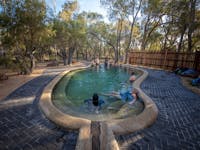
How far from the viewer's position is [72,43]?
1642 cm

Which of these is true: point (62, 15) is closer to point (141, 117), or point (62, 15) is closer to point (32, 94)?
point (32, 94)

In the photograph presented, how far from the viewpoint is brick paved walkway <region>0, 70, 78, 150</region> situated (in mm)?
2201

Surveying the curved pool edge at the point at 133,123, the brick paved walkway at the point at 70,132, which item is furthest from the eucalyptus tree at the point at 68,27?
the curved pool edge at the point at 133,123

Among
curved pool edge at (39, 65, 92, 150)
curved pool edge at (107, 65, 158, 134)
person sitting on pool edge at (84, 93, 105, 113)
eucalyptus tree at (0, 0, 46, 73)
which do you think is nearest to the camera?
curved pool edge at (39, 65, 92, 150)

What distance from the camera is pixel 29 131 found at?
258 cm

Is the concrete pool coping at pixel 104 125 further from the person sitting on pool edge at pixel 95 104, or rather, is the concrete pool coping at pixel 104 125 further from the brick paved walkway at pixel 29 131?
the person sitting on pool edge at pixel 95 104

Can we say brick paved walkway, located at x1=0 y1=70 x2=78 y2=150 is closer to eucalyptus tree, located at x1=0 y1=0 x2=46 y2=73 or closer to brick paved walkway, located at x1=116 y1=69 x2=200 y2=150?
brick paved walkway, located at x1=116 y1=69 x2=200 y2=150

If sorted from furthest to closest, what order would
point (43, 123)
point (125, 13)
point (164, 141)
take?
1. point (125, 13)
2. point (43, 123)
3. point (164, 141)

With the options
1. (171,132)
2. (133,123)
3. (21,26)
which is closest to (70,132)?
(133,123)

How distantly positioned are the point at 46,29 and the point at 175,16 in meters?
15.7

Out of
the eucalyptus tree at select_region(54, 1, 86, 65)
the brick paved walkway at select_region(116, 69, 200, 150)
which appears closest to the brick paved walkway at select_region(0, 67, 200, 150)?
the brick paved walkway at select_region(116, 69, 200, 150)

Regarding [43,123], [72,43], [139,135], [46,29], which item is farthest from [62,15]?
[139,135]

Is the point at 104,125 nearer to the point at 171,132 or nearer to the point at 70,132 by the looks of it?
the point at 70,132

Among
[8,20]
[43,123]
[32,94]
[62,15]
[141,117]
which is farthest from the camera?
[62,15]
